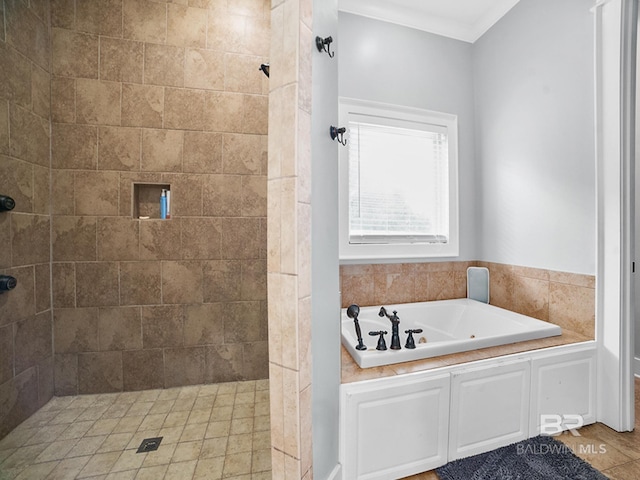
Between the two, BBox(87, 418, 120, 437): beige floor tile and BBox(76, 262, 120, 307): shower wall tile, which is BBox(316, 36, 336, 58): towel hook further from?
BBox(87, 418, 120, 437): beige floor tile

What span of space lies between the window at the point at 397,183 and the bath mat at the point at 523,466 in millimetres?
1376

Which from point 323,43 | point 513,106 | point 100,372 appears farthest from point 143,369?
point 513,106

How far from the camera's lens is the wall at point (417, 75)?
2.26m

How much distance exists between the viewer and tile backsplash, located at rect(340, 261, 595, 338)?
1847 mm

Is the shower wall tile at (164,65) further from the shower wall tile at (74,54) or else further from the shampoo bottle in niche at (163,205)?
the shampoo bottle in niche at (163,205)

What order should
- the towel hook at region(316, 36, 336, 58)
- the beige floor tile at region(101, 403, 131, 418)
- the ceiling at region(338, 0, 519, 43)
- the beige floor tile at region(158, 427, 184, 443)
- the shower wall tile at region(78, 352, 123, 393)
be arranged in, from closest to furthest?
the towel hook at region(316, 36, 336, 58) < the beige floor tile at region(158, 427, 184, 443) < the beige floor tile at region(101, 403, 131, 418) < the shower wall tile at region(78, 352, 123, 393) < the ceiling at region(338, 0, 519, 43)

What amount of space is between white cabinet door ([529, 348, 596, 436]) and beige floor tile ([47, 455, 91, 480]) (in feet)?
7.72

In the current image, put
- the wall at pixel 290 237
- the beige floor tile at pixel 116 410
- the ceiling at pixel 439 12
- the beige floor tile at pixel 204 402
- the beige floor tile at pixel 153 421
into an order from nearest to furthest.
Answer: the wall at pixel 290 237, the beige floor tile at pixel 153 421, the beige floor tile at pixel 116 410, the beige floor tile at pixel 204 402, the ceiling at pixel 439 12

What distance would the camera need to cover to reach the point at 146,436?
1.59m

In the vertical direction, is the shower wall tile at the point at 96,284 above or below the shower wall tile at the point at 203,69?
below

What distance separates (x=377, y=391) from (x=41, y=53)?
9.32 ft

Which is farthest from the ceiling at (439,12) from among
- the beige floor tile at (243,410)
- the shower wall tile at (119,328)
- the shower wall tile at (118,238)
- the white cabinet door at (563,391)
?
the beige floor tile at (243,410)

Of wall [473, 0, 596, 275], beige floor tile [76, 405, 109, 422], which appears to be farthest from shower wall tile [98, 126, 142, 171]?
wall [473, 0, 596, 275]

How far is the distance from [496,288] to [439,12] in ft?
7.86
